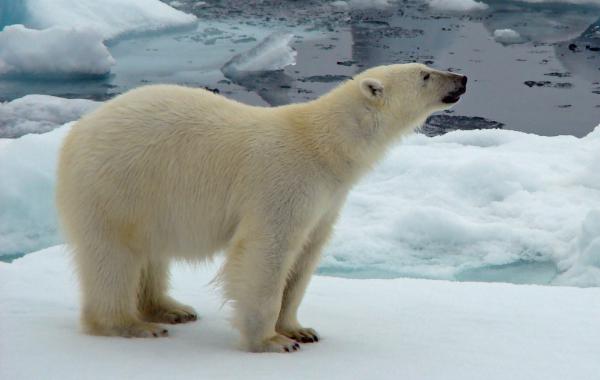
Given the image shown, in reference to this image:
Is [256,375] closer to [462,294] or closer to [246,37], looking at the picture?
[462,294]

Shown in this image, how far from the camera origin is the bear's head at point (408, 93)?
3.17 m

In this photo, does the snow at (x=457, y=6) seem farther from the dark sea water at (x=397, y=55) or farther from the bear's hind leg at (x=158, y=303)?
the bear's hind leg at (x=158, y=303)

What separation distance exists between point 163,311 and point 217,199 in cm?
62

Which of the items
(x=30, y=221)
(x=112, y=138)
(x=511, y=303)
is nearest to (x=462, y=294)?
(x=511, y=303)

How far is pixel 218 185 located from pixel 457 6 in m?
14.8

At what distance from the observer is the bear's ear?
312 centimetres

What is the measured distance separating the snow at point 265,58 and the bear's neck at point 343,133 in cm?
898

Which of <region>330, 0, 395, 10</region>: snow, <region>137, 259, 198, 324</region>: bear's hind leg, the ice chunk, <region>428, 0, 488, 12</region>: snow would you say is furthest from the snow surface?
<region>330, 0, 395, 10</region>: snow

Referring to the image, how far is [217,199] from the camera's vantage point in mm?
3066

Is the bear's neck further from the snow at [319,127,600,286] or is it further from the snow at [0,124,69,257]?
the snow at [0,124,69,257]

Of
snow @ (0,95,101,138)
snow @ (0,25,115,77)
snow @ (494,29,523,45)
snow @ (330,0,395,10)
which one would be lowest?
snow @ (0,95,101,138)

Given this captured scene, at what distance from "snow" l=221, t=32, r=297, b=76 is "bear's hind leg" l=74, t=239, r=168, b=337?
9.12 metres

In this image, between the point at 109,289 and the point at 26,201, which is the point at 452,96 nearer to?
the point at 109,289

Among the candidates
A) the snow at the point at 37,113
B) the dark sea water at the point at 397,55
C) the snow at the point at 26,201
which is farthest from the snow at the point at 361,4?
the snow at the point at 26,201
